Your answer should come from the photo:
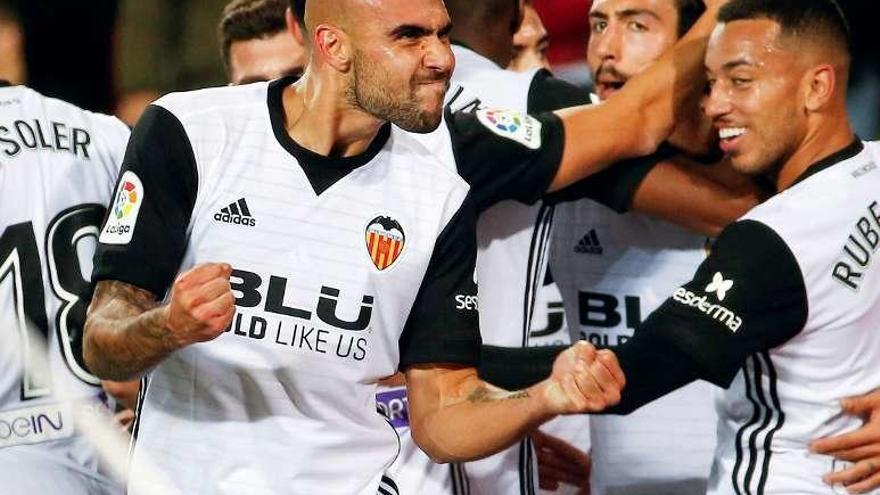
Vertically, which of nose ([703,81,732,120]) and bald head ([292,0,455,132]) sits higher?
bald head ([292,0,455,132])

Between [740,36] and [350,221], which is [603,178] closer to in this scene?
[740,36]

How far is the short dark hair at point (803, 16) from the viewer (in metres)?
4.06

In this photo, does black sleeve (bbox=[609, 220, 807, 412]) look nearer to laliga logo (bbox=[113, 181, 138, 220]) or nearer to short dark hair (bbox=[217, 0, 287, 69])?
laliga logo (bbox=[113, 181, 138, 220])

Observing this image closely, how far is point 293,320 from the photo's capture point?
3.51 m

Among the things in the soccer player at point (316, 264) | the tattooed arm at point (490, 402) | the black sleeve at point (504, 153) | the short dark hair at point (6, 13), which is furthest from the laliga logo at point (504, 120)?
the short dark hair at point (6, 13)

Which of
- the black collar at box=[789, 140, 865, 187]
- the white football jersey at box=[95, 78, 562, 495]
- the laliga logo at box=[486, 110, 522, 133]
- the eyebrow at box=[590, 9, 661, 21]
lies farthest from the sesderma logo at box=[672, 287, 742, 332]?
the eyebrow at box=[590, 9, 661, 21]

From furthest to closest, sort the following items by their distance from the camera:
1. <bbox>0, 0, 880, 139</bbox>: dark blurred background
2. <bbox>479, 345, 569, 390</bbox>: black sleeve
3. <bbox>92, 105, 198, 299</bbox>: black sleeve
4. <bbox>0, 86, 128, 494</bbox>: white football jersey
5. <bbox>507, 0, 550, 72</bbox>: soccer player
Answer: <bbox>0, 0, 880, 139</bbox>: dark blurred background, <bbox>507, 0, 550, 72</bbox>: soccer player, <bbox>479, 345, 569, 390</bbox>: black sleeve, <bbox>0, 86, 128, 494</bbox>: white football jersey, <bbox>92, 105, 198, 299</bbox>: black sleeve

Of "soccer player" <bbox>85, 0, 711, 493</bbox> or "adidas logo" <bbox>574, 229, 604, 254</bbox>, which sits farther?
"adidas logo" <bbox>574, 229, 604, 254</bbox>

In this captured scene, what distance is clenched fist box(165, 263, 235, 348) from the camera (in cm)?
300

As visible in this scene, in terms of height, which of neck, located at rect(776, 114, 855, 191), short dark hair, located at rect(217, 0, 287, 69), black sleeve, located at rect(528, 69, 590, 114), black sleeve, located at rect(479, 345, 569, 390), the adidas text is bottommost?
black sleeve, located at rect(479, 345, 569, 390)

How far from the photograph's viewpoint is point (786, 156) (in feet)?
13.4

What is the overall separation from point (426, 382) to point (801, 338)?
916 mm

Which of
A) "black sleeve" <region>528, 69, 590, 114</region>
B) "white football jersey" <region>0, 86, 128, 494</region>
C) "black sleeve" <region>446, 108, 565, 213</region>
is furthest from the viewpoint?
"black sleeve" <region>528, 69, 590, 114</region>

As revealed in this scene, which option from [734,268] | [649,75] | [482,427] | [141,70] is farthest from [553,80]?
[141,70]
